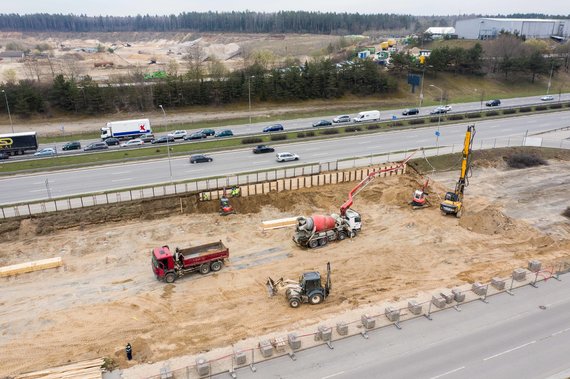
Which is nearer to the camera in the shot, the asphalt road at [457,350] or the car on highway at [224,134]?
A: the asphalt road at [457,350]

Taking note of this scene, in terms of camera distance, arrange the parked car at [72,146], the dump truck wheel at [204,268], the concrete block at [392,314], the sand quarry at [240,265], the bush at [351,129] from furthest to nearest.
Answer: the bush at [351,129] → the parked car at [72,146] → the dump truck wheel at [204,268] → the sand quarry at [240,265] → the concrete block at [392,314]

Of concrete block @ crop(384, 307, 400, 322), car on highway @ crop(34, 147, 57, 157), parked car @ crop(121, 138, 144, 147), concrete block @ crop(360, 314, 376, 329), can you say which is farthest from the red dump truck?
car on highway @ crop(34, 147, 57, 157)

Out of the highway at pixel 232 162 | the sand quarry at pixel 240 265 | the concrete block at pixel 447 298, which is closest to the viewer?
the sand quarry at pixel 240 265

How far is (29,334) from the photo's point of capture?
24.2 metres

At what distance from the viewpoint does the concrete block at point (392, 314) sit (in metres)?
23.8

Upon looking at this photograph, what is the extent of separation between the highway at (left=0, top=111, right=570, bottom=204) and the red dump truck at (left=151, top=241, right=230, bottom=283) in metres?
16.5

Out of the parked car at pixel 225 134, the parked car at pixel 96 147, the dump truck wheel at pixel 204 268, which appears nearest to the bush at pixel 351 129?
the parked car at pixel 225 134

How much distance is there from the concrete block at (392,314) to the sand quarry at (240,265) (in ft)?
7.60

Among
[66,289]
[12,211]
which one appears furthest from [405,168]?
[12,211]

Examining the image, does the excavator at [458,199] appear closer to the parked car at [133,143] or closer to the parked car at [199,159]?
the parked car at [199,159]

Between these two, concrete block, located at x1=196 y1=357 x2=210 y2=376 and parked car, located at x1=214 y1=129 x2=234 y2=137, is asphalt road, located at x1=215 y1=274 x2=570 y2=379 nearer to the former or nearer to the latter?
concrete block, located at x1=196 y1=357 x2=210 y2=376

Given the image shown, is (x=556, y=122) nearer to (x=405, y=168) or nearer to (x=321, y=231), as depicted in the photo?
(x=405, y=168)

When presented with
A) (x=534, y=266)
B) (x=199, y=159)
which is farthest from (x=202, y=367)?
(x=199, y=159)

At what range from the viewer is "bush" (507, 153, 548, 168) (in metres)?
50.9
